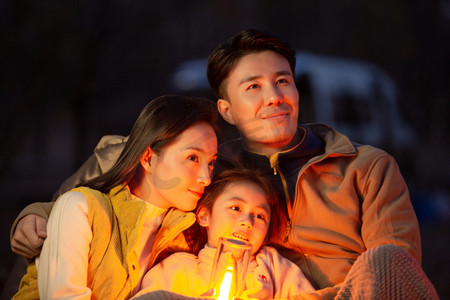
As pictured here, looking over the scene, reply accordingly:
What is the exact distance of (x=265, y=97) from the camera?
138 cm

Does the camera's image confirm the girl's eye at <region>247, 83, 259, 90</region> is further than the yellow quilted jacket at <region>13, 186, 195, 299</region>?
Yes

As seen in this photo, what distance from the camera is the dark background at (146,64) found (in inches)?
63.2

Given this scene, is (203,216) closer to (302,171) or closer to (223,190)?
(223,190)

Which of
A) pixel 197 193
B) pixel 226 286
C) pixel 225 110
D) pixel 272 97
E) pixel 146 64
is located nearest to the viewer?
pixel 226 286

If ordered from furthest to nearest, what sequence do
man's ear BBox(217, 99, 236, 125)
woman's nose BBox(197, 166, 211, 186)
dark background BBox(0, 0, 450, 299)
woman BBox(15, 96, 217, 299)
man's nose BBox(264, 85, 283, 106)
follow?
dark background BBox(0, 0, 450, 299) → man's ear BBox(217, 99, 236, 125) → man's nose BBox(264, 85, 283, 106) → woman's nose BBox(197, 166, 211, 186) → woman BBox(15, 96, 217, 299)

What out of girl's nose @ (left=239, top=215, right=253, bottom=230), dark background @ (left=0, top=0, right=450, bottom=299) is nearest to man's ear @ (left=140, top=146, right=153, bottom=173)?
girl's nose @ (left=239, top=215, right=253, bottom=230)

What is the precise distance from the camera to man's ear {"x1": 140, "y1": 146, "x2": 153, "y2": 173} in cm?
127

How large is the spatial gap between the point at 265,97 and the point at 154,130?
319 mm

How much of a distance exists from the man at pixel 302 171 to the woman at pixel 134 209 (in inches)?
4.5

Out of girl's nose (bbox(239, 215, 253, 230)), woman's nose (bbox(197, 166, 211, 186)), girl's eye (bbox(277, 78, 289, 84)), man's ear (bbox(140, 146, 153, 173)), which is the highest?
girl's eye (bbox(277, 78, 289, 84))

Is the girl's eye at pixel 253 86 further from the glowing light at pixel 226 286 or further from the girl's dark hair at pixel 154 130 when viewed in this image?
the glowing light at pixel 226 286

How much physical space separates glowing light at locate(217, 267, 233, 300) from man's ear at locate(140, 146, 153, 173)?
0.33 metres

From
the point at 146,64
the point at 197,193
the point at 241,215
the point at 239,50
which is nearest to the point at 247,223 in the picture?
the point at 241,215

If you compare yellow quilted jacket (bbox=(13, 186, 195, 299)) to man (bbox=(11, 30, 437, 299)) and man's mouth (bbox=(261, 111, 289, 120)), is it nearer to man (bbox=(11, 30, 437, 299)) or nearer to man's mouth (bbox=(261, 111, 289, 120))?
man (bbox=(11, 30, 437, 299))
